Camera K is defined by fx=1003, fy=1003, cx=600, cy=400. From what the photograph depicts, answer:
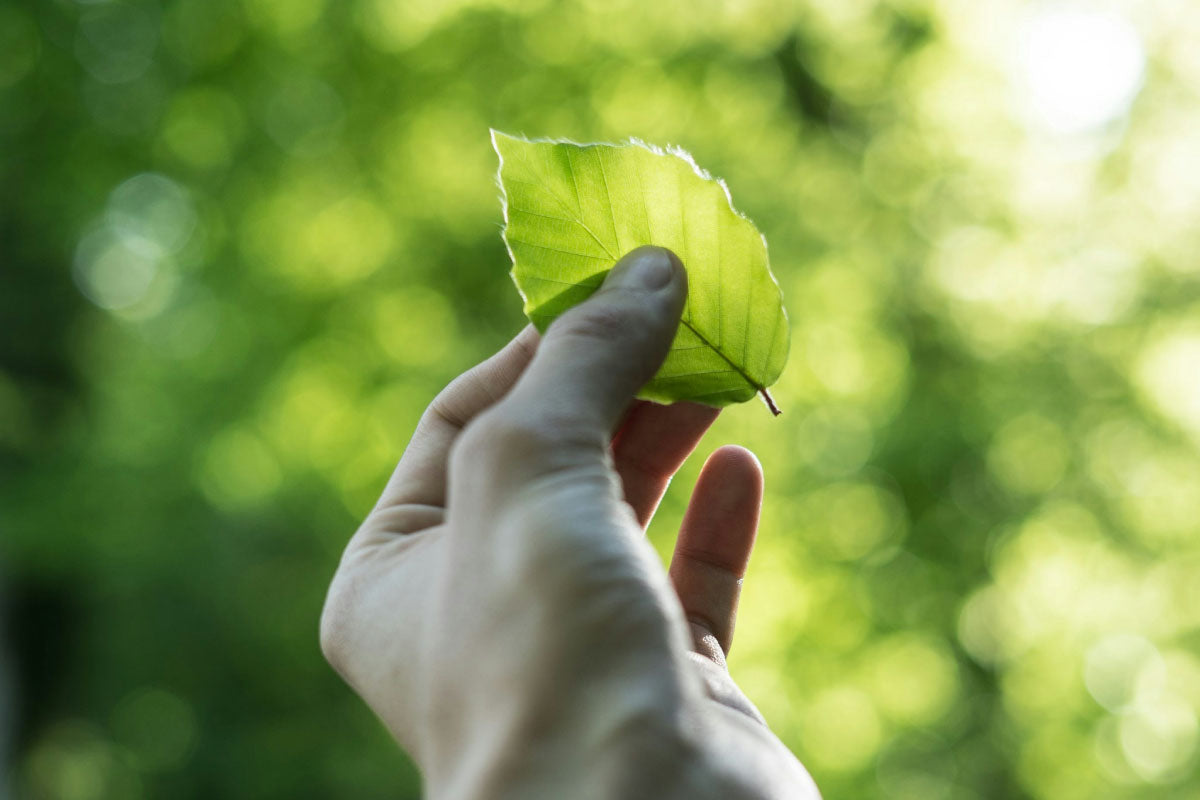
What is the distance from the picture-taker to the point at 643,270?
1.19 metres

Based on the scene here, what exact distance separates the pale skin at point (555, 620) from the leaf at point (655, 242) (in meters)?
0.06

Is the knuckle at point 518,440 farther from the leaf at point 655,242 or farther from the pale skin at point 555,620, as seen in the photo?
the leaf at point 655,242

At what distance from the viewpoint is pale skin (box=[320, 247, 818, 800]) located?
938 mm

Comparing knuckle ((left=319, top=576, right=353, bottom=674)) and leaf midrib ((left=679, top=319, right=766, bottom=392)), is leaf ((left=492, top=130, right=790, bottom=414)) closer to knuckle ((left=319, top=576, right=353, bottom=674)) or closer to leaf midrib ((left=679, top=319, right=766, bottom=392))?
leaf midrib ((left=679, top=319, right=766, bottom=392))

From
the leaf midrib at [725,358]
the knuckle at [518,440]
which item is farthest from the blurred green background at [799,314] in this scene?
the knuckle at [518,440]

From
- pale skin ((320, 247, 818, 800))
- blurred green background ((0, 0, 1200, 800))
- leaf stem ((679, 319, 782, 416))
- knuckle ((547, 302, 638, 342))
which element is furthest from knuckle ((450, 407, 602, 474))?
blurred green background ((0, 0, 1200, 800))

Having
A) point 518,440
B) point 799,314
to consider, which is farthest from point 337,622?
point 799,314

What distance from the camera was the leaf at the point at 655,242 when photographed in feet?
3.87

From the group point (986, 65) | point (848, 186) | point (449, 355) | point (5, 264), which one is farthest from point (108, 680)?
point (986, 65)

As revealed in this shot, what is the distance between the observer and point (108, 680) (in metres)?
9.30

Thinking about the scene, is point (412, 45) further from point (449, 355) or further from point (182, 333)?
point (182, 333)

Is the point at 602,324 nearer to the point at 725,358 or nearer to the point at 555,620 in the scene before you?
the point at 725,358

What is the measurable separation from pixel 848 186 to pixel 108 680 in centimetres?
788

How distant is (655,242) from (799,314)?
417cm
